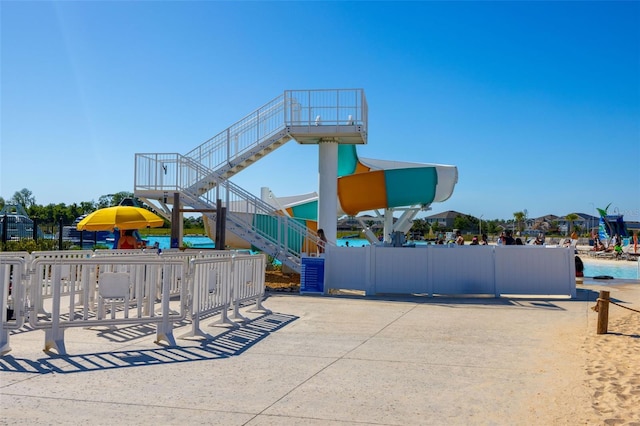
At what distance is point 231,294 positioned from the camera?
32.8ft

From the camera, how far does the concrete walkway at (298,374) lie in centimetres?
499

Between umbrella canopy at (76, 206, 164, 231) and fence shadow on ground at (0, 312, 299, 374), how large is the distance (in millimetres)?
8583

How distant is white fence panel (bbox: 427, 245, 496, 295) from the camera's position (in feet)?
49.8

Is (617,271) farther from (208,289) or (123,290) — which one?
(123,290)

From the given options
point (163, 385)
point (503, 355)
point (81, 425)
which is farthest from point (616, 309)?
→ point (81, 425)

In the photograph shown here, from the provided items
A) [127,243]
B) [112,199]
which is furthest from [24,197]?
[127,243]

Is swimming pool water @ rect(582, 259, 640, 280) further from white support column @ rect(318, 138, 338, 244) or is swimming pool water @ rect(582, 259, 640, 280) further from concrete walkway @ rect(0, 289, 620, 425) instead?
concrete walkway @ rect(0, 289, 620, 425)

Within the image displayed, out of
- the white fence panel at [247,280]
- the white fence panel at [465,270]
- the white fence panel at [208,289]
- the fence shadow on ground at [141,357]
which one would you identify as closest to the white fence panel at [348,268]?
the white fence panel at [465,270]

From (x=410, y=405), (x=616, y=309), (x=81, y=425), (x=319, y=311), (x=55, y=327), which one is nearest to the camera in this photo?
(x=81, y=425)

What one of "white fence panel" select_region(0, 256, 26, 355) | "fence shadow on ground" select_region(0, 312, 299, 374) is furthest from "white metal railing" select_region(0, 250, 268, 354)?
"fence shadow on ground" select_region(0, 312, 299, 374)

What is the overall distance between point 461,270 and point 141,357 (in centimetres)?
1008

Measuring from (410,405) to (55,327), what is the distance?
4826 mm

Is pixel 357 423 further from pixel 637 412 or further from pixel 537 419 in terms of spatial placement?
pixel 637 412

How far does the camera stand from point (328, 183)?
65.8 feet
